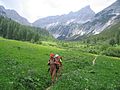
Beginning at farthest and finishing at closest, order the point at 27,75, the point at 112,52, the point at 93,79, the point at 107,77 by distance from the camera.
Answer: the point at 112,52
the point at 107,77
the point at 93,79
the point at 27,75

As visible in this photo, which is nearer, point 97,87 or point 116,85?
point 97,87

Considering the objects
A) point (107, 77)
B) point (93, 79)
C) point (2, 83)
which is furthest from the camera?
point (107, 77)

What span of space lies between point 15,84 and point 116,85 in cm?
1162

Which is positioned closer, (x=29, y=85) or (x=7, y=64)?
(x=29, y=85)

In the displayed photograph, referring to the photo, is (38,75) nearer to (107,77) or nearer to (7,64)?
(7,64)

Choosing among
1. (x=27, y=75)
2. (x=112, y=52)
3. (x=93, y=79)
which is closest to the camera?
(x=27, y=75)

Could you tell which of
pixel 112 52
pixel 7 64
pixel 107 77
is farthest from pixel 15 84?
pixel 112 52

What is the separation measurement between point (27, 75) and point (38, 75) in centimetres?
204

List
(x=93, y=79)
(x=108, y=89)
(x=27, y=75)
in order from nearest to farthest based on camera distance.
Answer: (x=108, y=89), (x=27, y=75), (x=93, y=79)

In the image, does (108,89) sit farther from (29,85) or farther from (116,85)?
(29,85)

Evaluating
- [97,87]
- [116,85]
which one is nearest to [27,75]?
[97,87]

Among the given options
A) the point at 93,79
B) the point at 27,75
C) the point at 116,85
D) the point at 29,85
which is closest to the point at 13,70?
the point at 27,75

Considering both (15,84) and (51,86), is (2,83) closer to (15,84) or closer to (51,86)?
(15,84)

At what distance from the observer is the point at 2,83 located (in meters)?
27.1
